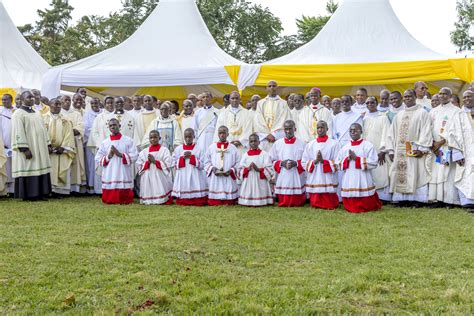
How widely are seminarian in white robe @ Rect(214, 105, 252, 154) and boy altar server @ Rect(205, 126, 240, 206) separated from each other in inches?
22.6

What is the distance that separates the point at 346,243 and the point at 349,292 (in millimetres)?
1859

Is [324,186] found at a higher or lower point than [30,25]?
lower

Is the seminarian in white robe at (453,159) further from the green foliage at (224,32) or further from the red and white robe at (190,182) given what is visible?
the green foliage at (224,32)

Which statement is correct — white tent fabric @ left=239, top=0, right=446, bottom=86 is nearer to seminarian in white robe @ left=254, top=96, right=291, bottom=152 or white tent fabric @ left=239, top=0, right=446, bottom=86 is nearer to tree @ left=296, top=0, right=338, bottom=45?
seminarian in white robe @ left=254, top=96, right=291, bottom=152

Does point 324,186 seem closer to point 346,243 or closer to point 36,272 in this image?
point 346,243

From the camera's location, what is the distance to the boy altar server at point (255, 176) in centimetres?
926

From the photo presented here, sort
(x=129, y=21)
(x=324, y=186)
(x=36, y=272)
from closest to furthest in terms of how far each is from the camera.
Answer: (x=36, y=272) → (x=324, y=186) → (x=129, y=21)

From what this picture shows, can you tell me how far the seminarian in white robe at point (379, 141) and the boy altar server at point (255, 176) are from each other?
177 cm

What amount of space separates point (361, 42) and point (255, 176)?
5.46 metres

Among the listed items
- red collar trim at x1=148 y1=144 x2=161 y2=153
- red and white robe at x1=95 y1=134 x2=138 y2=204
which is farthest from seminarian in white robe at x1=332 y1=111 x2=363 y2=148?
red and white robe at x1=95 y1=134 x2=138 y2=204

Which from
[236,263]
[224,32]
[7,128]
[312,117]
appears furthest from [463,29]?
[236,263]

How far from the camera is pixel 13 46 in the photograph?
1850 centimetres

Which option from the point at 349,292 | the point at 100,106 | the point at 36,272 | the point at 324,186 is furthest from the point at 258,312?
the point at 100,106

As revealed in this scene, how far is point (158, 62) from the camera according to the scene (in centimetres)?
1425
